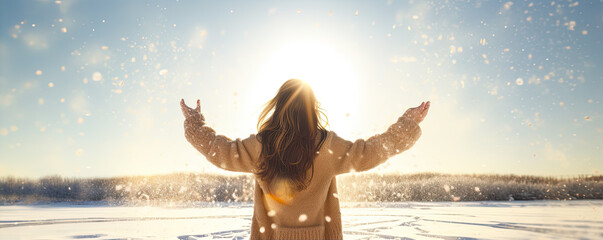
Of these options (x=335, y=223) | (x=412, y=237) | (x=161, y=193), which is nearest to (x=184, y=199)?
(x=161, y=193)

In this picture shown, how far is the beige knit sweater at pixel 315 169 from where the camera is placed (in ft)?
6.63

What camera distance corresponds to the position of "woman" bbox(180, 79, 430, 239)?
199 centimetres

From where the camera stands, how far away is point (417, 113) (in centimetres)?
217

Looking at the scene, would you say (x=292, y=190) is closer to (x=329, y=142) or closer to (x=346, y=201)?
(x=329, y=142)

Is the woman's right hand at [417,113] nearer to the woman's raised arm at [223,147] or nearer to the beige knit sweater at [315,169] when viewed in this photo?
the beige knit sweater at [315,169]

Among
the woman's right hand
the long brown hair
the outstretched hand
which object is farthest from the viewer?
the outstretched hand

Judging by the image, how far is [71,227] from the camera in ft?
17.7

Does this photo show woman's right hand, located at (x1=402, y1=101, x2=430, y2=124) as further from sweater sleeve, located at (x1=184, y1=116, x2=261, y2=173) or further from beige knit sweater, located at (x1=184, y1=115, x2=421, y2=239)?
sweater sleeve, located at (x1=184, y1=116, x2=261, y2=173)

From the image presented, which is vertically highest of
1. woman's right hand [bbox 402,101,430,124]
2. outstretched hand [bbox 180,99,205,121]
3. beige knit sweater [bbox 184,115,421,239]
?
outstretched hand [bbox 180,99,205,121]

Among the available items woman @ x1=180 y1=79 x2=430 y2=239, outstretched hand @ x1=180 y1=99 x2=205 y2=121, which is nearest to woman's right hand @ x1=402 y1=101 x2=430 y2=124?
woman @ x1=180 y1=79 x2=430 y2=239

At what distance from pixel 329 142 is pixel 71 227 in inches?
200

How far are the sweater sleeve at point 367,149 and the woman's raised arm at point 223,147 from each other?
442 millimetres

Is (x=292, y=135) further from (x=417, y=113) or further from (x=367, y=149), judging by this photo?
(x=417, y=113)

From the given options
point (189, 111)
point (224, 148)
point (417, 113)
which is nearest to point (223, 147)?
point (224, 148)
